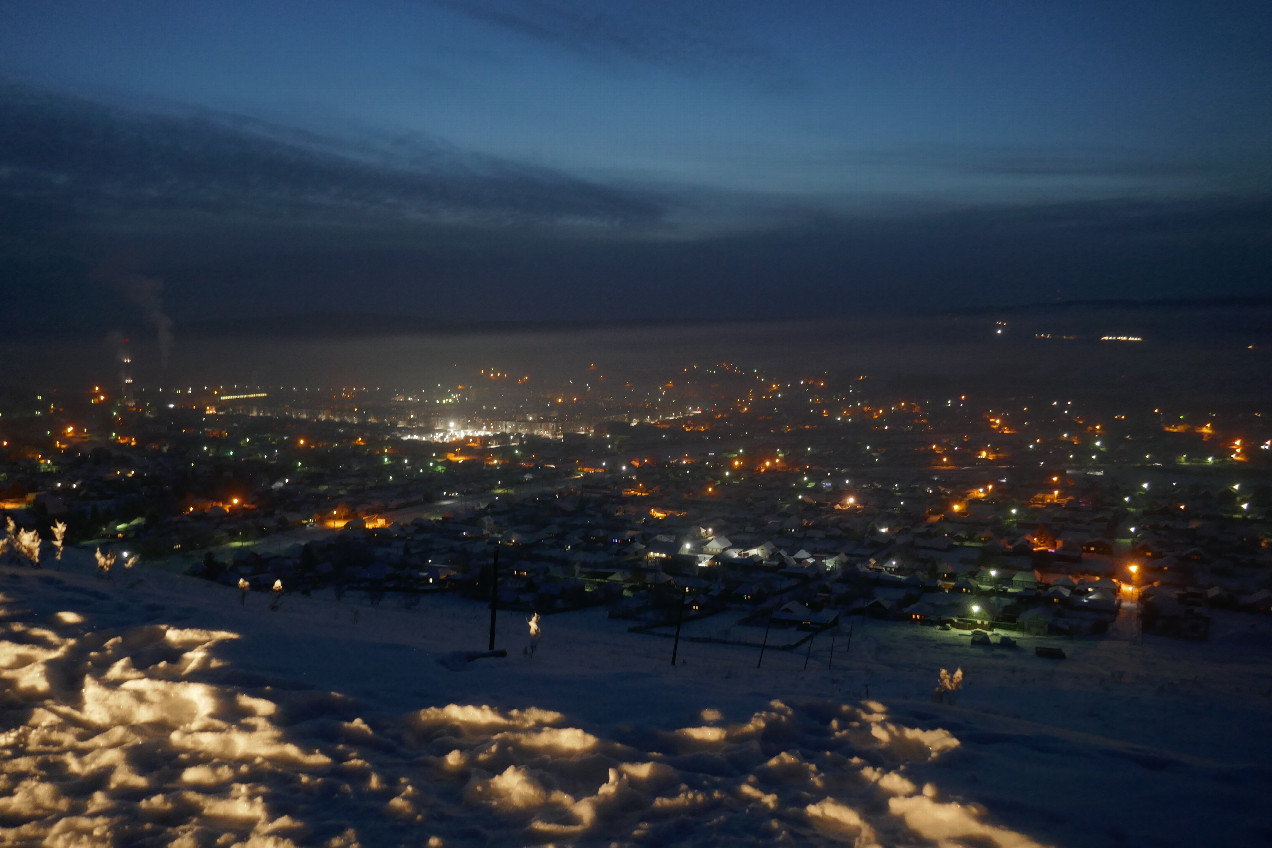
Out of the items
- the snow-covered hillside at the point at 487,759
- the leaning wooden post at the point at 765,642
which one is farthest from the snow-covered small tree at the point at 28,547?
the leaning wooden post at the point at 765,642

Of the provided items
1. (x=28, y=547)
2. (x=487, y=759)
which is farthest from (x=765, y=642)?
(x=28, y=547)

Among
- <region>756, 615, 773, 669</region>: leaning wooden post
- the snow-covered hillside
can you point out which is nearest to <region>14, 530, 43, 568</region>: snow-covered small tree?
the snow-covered hillside

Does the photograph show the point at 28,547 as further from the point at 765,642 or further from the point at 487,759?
the point at 765,642

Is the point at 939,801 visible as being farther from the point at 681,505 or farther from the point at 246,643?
the point at 681,505

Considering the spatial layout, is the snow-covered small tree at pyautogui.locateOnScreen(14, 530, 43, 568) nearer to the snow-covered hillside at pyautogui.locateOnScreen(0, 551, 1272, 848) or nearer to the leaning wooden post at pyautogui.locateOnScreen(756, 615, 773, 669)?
the snow-covered hillside at pyautogui.locateOnScreen(0, 551, 1272, 848)

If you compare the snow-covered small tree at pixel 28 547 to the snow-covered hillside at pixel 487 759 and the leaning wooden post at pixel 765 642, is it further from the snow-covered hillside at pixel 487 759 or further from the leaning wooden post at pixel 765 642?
the leaning wooden post at pixel 765 642

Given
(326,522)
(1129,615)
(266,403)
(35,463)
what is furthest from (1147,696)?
(266,403)

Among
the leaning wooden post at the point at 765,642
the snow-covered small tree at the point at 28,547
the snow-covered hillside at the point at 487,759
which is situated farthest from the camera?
the leaning wooden post at the point at 765,642

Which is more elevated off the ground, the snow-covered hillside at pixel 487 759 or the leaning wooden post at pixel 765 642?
the snow-covered hillside at pixel 487 759

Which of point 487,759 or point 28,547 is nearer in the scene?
point 487,759
